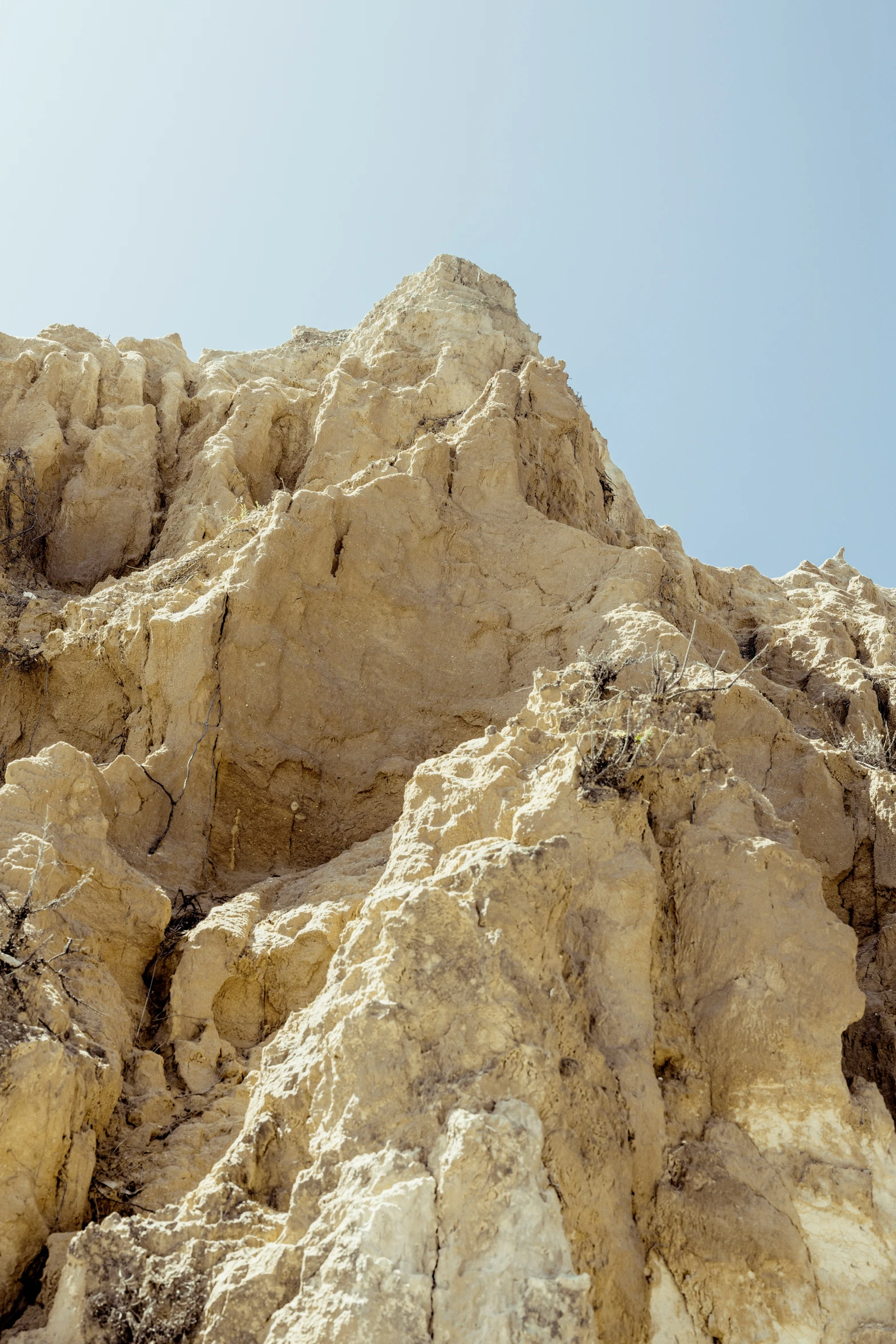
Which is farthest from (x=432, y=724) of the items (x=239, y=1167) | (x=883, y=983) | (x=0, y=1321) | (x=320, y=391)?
(x=320, y=391)

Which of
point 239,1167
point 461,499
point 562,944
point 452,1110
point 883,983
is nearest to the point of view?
point 452,1110

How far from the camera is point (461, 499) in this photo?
10.6 m

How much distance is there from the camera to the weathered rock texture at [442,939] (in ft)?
15.1

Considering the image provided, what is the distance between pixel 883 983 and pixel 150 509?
31.5 ft

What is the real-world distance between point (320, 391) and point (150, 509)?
269 centimetres

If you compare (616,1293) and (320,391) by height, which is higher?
(320,391)

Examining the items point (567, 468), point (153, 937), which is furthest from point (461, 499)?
point (153, 937)

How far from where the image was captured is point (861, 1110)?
529cm

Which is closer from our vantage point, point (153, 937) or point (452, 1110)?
point (452, 1110)

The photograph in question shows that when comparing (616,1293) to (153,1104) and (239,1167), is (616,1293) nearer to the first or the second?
(239,1167)

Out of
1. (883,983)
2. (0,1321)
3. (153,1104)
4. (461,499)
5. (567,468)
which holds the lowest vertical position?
(0,1321)

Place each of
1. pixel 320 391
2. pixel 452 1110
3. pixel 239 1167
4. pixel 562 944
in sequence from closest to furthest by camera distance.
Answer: pixel 452 1110, pixel 239 1167, pixel 562 944, pixel 320 391

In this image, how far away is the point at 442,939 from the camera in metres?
5.16

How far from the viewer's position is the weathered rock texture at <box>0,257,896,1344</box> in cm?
459
